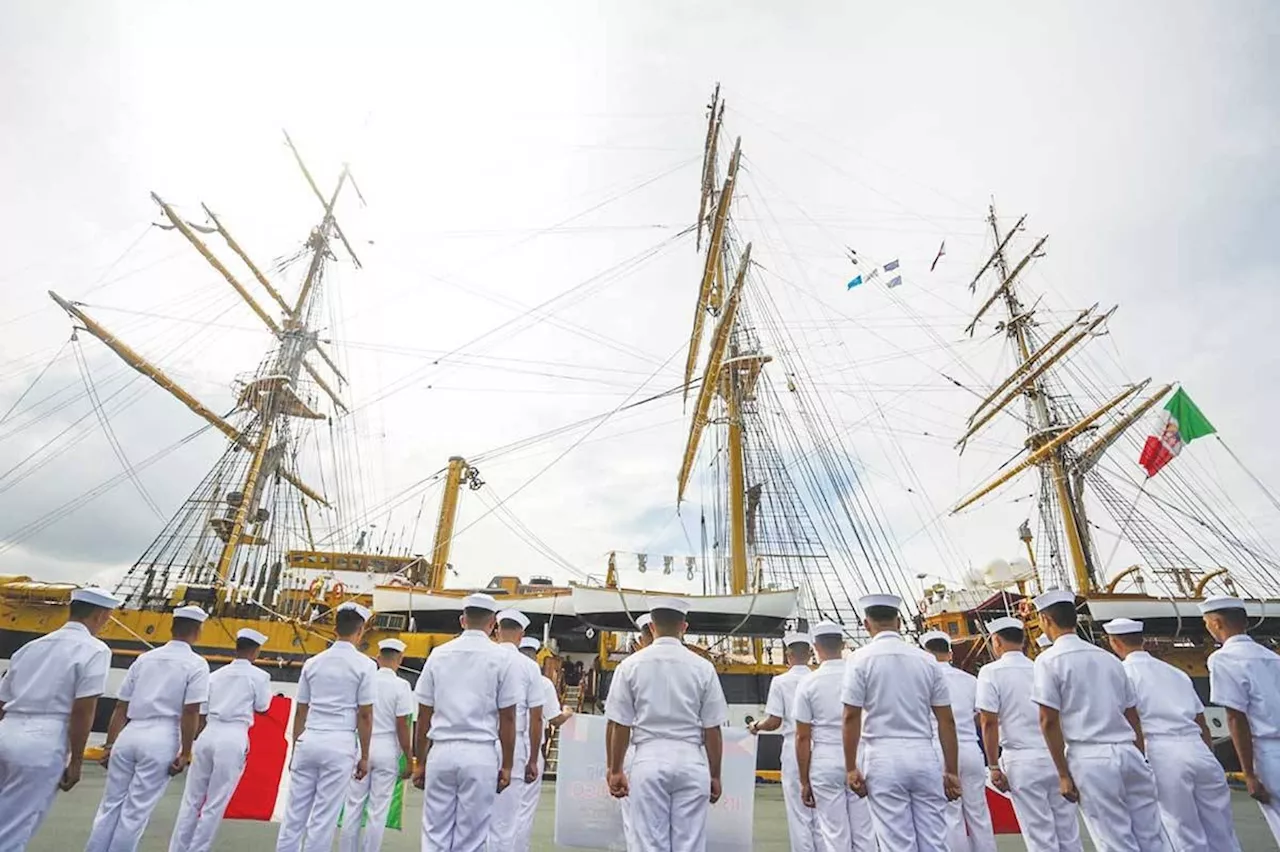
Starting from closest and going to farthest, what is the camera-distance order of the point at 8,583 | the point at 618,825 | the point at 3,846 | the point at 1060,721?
the point at 3,846 < the point at 1060,721 < the point at 618,825 < the point at 8,583

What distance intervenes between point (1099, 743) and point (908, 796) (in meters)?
1.26

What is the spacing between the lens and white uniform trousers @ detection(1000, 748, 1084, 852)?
4.06 m

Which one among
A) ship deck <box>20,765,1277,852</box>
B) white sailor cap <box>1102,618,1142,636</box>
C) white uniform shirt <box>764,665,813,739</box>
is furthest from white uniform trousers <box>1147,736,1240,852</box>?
ship deck <box>20,765,1277,852</box>

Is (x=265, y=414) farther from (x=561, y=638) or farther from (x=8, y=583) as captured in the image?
(x=561, y=638)

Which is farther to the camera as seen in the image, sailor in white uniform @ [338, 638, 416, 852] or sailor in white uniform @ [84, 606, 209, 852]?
sailor in white uniform @ [338, 638, 416, 852]

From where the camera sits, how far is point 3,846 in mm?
3068

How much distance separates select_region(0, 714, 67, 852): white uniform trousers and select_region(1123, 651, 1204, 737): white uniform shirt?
6438 mm

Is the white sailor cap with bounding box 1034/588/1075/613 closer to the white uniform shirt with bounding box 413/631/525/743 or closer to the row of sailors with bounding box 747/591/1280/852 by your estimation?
the row of sailors with bounding box 747/591/1280/852

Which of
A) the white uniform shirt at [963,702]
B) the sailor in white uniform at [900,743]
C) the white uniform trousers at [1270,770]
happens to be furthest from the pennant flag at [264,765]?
the white uniform trousers at [1270,770]

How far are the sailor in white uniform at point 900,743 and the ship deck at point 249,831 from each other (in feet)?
10.7

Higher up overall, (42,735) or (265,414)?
(265,414)

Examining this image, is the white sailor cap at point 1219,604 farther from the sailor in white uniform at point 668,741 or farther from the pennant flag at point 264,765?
the pennant flag at point 264,765

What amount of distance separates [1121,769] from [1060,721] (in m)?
0.34

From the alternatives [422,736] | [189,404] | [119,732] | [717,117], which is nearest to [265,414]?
[189,404]
